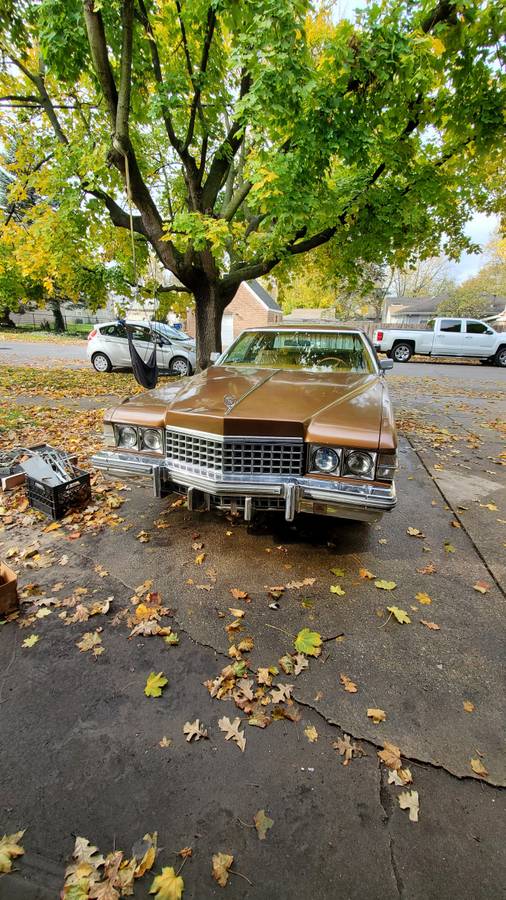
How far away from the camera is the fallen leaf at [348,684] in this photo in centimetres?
217

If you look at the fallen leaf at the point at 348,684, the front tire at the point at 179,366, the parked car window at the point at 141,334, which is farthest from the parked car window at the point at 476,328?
the fallen leaf at the point at 348,684

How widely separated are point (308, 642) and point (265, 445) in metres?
1.27

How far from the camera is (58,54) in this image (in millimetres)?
5879

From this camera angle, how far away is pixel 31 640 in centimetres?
246

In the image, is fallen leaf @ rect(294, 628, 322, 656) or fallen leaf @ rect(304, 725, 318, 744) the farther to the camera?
fallen leaf @ rect(294, 628, 322, 656)

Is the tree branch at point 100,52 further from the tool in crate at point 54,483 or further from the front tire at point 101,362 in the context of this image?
the front tire at point 101,362

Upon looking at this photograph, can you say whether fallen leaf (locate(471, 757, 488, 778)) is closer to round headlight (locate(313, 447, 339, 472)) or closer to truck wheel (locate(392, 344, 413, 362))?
round headlight (locate(313, 447, 339, 472))

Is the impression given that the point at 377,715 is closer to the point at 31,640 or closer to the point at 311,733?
the point at 311,733

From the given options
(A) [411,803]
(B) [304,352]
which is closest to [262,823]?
(A) [411,803]

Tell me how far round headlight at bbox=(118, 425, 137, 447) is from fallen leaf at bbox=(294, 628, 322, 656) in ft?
6.22

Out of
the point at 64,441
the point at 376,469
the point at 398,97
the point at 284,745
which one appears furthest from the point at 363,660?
the point at 398,97

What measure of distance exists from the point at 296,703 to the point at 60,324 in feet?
129

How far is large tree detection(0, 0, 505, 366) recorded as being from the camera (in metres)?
5.25

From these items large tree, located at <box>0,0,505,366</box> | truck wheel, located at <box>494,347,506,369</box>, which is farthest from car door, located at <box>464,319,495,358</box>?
large tree, located at <box>0,0,505,366</box>
